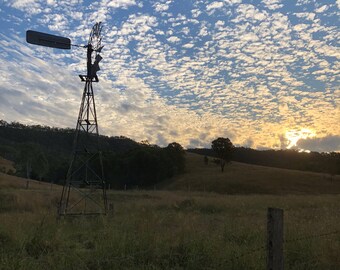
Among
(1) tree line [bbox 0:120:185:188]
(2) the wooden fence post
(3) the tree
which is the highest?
(3) the tree

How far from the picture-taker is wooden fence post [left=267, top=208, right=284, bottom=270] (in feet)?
18.4

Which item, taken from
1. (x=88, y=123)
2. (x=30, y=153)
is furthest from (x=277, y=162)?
(x=88, y=123)

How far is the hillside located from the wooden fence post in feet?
210

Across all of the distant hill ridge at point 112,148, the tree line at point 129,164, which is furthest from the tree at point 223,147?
the distant hill ridge at point 112,148

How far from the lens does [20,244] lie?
8.51m

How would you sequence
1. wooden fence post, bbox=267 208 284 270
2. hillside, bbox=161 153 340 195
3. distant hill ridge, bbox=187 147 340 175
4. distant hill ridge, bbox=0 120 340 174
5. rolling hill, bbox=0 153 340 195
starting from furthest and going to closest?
distant hill ridge, bbox=0 120 340 174 < distant hill ridge, bbox=187 147 340 175 < hillside, bbox=161 153 340 195 < rolling hill, bbox=0 153 340 195 < wooden fence post, bbox=267 208 284 270

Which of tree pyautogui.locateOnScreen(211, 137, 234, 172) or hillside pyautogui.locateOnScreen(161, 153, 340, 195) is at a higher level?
tree pyautogui.locateOnScreen(211, 137, 234, 172)

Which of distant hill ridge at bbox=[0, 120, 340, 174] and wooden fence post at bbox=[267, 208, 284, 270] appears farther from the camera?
distant hill ridge at bbox=[0, 120, 340, 174]

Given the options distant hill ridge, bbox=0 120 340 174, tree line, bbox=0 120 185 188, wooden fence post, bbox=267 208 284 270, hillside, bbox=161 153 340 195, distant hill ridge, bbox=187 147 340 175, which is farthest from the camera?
distant hill ridge, bbox=0 120 340 174

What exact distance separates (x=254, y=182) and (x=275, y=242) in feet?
244

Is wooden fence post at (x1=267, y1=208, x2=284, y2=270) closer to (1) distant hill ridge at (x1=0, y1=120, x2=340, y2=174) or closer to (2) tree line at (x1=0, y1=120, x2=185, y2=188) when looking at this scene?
(2) tree line at (x1=0, y1=120, x2=185, y2=188)

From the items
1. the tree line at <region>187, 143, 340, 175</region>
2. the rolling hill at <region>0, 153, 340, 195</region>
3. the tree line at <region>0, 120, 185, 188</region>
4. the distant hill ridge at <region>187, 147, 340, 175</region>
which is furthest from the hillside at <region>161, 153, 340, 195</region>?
the distant hill ridge at <region>187, 147, 340, 175</region>

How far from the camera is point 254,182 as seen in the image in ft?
256

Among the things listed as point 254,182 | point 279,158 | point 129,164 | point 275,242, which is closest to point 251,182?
point 254,182
